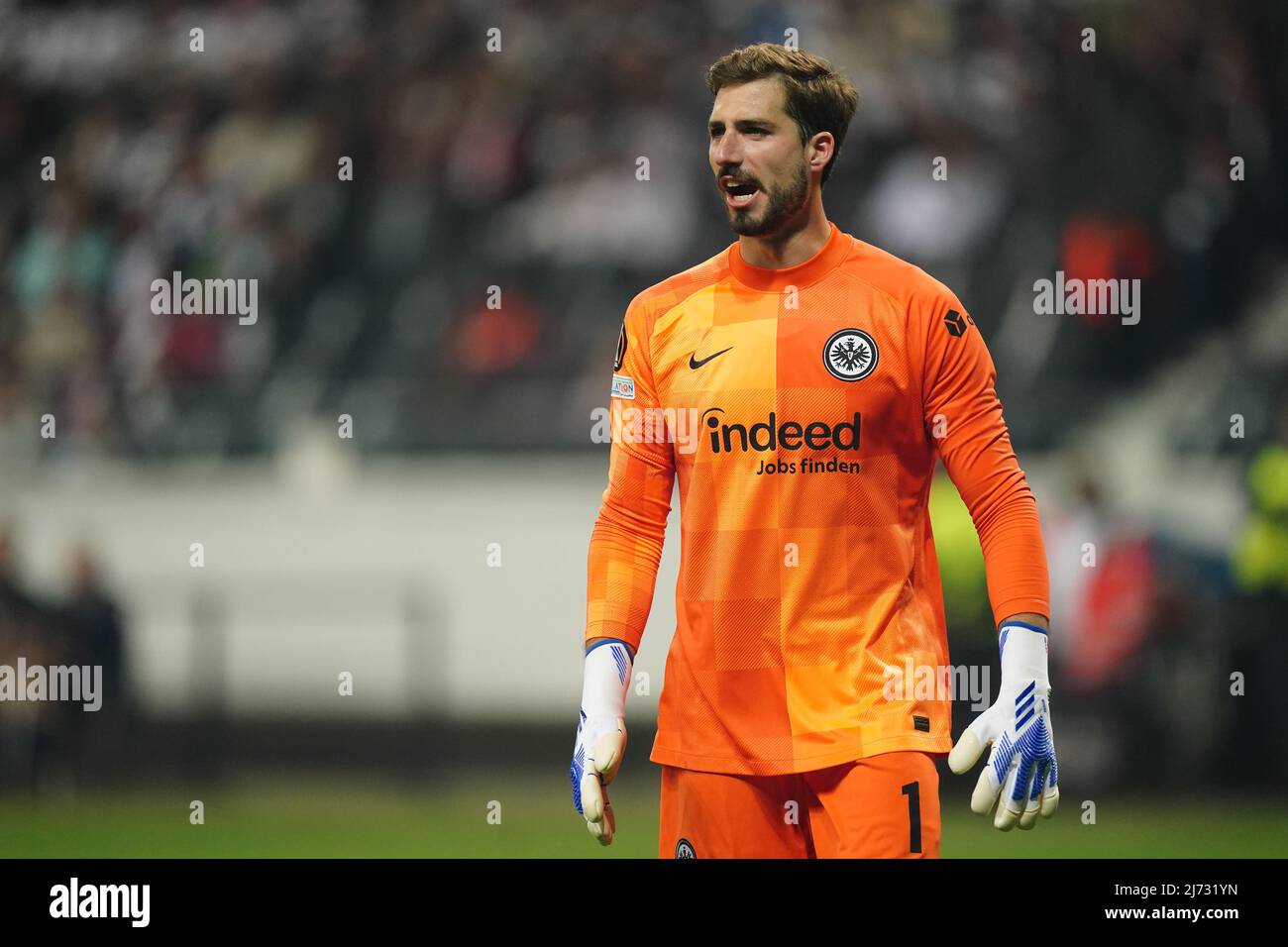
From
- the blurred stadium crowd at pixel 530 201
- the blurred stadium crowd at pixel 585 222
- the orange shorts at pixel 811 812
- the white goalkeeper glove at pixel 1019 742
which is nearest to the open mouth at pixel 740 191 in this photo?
the white goalkeeper glove at pixel 1019 742

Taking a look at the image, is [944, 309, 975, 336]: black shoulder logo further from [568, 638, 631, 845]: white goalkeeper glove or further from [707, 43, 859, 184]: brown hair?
[568, 638, 631, 845]: white goalkeeper glove

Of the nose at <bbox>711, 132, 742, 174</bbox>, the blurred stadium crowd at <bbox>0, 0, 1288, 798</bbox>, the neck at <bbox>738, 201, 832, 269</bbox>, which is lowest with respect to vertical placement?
the neck at <bbox>738, 201, 832, 269</bbox>

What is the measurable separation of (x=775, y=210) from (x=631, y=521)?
84 centimetres

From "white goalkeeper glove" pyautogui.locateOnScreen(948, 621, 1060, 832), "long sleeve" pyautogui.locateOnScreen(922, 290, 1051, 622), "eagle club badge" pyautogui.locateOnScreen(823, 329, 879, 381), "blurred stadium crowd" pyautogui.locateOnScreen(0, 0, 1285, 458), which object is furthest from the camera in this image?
"blurred stadium crowd" pyautogui.locateOnScreen(0, 0, 1285, 458)

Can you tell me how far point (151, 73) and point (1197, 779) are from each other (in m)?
8.95

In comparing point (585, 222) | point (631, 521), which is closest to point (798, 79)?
point (631, 521)

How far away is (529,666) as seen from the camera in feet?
39.5

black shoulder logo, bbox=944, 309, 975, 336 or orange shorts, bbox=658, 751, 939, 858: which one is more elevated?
black shoulder logo, bbox=944, 309, 975, 336

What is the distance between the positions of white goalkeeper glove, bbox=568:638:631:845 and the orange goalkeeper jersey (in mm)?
69

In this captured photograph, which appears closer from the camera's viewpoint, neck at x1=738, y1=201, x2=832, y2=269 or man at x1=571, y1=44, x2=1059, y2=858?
man at x1=571, y1=44, x2=1059, y2=858

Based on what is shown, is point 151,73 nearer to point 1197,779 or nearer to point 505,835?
point 505,835

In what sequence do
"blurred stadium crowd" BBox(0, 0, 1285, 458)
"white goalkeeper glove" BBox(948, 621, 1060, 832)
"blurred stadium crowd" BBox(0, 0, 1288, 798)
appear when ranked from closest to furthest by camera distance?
"white goalkeeper glove" BBox(948, 621, 1060, 832), "blurred stadium crowd" BBox(0, 0, 1288, 798), "blurred stadium crowd" BBox(0, 0, 1285, 458)

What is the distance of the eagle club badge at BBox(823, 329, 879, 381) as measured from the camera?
4.64 meters

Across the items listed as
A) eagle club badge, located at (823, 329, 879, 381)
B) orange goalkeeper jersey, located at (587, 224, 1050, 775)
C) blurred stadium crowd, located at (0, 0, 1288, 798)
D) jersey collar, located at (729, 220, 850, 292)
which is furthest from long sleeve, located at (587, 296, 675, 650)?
blurred stadium crowd, located at (0, 0, 1288, 798)
